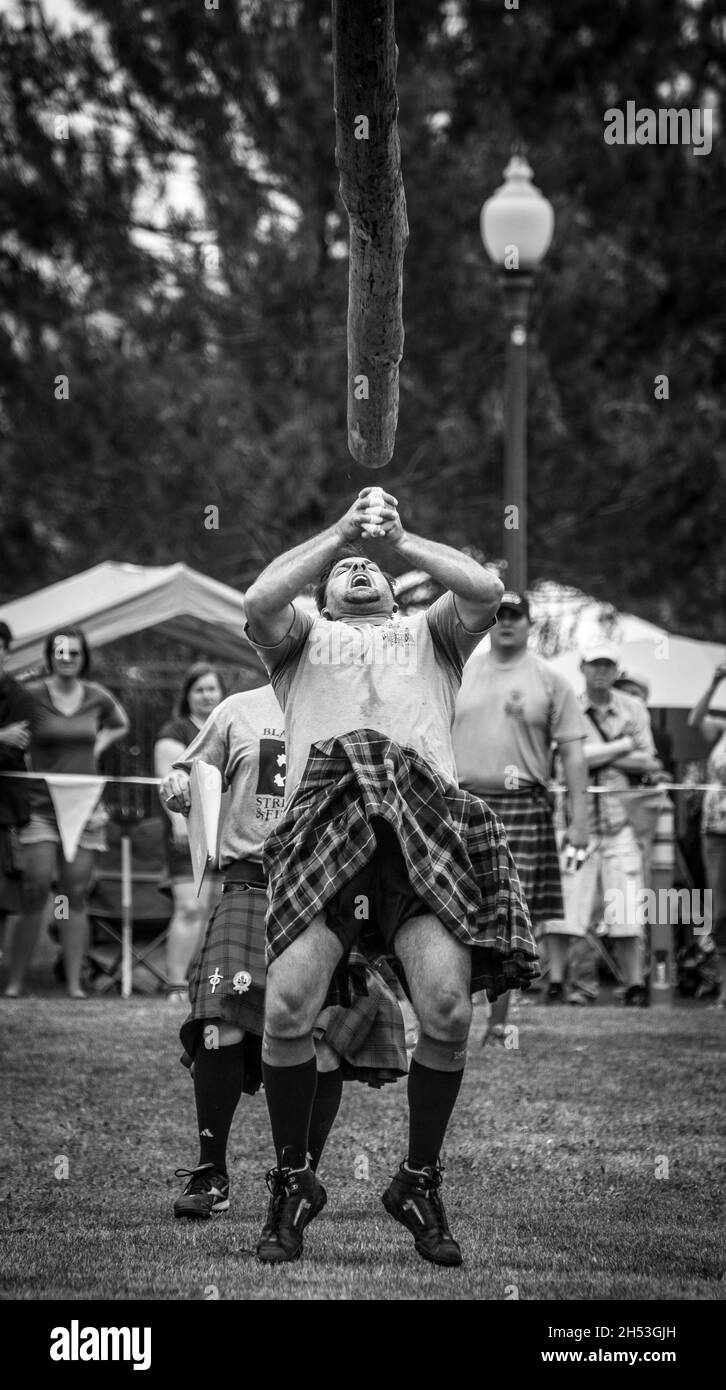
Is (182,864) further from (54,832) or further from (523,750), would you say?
(523,750)

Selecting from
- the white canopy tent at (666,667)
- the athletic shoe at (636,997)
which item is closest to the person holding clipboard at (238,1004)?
the athletic shoe at (636,997)

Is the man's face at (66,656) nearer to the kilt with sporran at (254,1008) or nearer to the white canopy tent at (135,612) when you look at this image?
the white canopy tent at (135,612)

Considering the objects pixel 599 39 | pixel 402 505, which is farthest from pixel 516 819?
pixel 599 39

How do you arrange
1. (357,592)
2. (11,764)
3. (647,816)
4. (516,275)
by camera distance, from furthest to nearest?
1. (647,816)
2. (11,764)
3. (516,275)
4. (357,592)

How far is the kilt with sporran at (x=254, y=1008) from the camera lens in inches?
169

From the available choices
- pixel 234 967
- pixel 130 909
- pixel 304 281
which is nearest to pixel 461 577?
pixel 234 967

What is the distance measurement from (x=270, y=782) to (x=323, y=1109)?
0.79 metres

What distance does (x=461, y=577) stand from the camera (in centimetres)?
388

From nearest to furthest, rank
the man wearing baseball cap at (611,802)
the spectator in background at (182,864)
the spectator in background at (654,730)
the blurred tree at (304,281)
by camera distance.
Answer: the spectator in background at (182,864)
the man wearing baseball cap at (611,802)
the spectator in background at (654,730)
the blurred tree at (304,281)

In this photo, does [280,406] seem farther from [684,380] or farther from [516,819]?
[516,819]

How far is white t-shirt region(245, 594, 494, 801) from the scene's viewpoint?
13.1 ft

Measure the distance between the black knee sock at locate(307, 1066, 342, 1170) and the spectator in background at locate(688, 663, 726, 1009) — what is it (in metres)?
4.16

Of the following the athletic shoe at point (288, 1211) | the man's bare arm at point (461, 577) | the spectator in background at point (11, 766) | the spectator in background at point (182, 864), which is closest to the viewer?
the athletic shoe at point (288, 1211)

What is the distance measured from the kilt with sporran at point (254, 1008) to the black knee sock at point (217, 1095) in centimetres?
7
